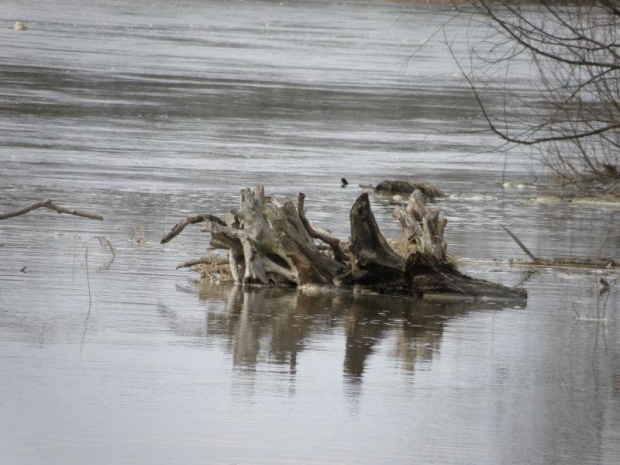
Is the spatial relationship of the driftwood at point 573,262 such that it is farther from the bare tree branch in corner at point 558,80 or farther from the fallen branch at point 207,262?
the fallen branch at point 207,262

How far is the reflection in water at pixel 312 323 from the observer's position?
10312mm

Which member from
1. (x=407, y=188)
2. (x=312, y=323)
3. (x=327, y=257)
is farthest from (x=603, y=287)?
(x=407, y=188)

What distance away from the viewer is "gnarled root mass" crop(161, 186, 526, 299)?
12656 mm

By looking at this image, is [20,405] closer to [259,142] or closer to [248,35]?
[259,142]

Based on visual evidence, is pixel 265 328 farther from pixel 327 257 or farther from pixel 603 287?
pixel 603 287

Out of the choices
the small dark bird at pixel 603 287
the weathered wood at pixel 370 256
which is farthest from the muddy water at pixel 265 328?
the weathered wood at pixel 370 256

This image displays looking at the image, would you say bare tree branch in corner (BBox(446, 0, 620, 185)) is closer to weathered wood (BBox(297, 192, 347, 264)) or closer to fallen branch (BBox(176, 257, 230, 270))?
weathered wood (BBox(297, 192, 347, 264))

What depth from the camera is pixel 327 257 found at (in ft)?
43.0

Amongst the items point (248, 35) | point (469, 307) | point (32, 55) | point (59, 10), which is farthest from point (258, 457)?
point (59, 10)

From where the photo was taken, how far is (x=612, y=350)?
1088cm

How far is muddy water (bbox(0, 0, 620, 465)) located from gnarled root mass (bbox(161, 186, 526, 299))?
25 cm

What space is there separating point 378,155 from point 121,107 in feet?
23.2

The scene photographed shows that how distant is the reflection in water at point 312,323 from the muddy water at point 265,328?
0.03 metres

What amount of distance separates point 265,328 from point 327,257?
85.3 inches
